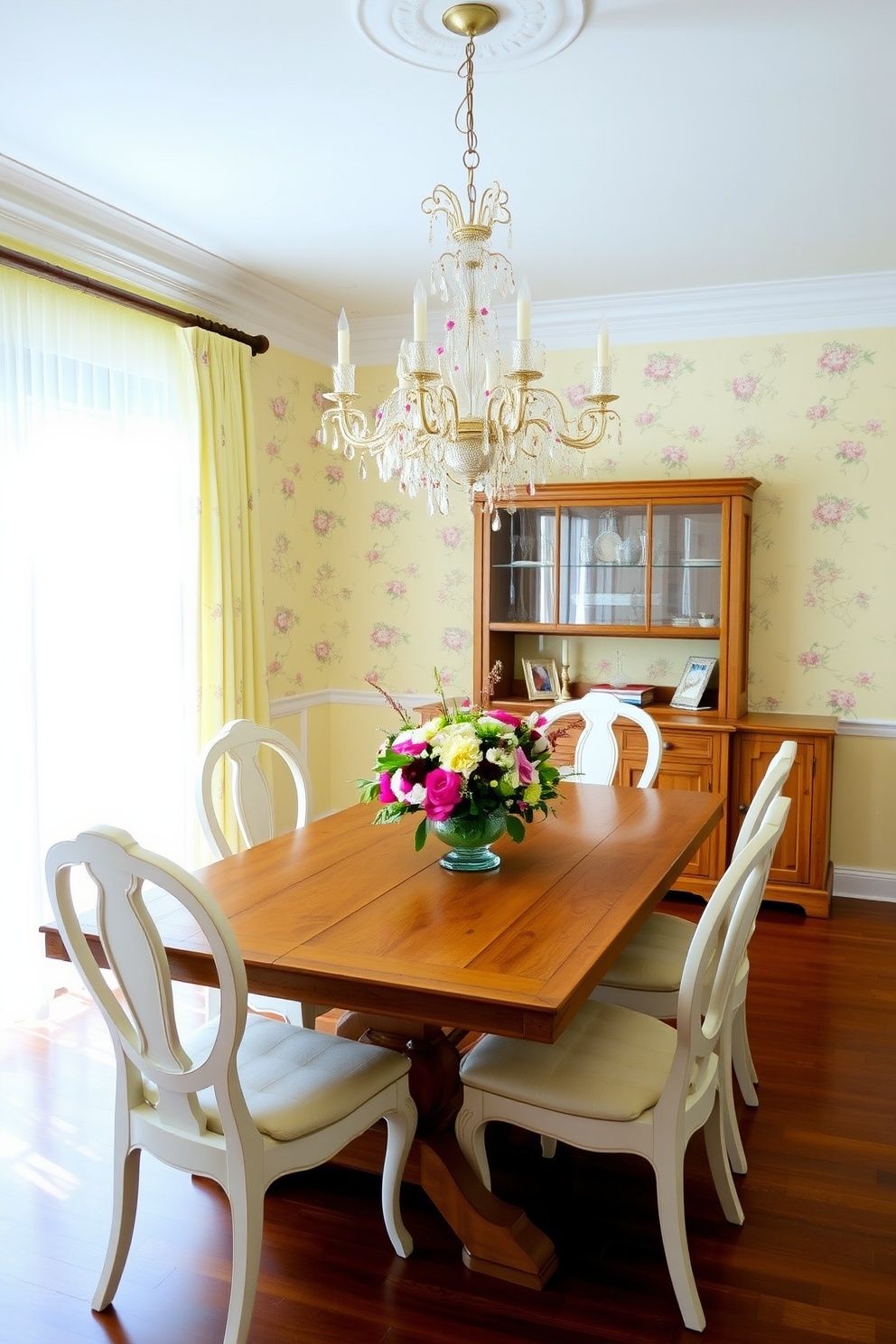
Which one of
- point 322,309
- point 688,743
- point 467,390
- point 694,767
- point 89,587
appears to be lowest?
point 694,767

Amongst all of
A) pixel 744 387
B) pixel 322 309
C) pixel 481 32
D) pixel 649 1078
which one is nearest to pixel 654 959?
pixel 649 1078

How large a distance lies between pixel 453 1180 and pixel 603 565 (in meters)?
3.08

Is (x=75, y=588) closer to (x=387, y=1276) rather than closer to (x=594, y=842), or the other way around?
(x=594, y=842)

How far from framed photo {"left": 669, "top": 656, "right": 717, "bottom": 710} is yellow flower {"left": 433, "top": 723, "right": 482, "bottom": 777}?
98.9 inches

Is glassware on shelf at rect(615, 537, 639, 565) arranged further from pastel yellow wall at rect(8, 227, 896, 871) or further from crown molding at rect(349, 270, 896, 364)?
crown molding at rect(349, 270, 896, 364)

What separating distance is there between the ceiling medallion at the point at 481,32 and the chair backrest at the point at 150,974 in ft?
6.29

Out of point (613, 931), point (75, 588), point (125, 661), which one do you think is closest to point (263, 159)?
point (75, 588)

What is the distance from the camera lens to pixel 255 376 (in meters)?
4.70

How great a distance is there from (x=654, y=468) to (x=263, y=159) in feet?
7.70

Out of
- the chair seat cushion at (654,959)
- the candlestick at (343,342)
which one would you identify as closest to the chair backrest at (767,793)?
the chair seat cushion at (654,959)

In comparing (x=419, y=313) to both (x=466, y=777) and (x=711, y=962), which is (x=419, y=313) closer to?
(x=466, y=777)

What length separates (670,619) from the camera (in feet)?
15.1

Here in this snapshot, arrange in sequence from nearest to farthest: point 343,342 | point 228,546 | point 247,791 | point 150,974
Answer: point 150,974, point 343,342, point 247,791, point 228,546

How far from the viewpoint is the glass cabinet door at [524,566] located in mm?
4812
